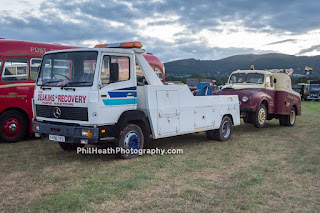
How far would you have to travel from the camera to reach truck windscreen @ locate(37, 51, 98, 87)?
6.93 m

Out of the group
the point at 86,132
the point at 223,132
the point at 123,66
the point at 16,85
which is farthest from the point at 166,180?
the point at 16,85

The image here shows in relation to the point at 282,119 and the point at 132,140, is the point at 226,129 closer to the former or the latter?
the point at 132,140

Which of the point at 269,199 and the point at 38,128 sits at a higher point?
the point at 38,128

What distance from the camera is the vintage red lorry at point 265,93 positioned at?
12.2m

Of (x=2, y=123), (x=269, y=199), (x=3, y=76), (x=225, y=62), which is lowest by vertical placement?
(x=269, y=199)

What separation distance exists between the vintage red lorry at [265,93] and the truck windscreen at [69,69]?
6.66 meters

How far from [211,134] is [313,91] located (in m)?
32.0

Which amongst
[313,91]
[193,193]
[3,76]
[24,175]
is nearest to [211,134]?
[193,193]

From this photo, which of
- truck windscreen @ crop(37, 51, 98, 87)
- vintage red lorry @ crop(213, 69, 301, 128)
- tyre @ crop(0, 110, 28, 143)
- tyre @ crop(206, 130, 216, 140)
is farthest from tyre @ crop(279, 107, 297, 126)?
tyre @ crop(0, 110, 28, 143)

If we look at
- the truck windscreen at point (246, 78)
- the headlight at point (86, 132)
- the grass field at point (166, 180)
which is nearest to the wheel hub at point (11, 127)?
the grass field at point (166, 180)

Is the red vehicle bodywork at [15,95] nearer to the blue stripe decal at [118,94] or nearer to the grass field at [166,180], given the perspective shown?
the grass field at [166,180]

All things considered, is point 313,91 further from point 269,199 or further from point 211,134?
point 269,199

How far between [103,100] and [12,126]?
14.9ft

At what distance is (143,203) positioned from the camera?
4.84 meters
